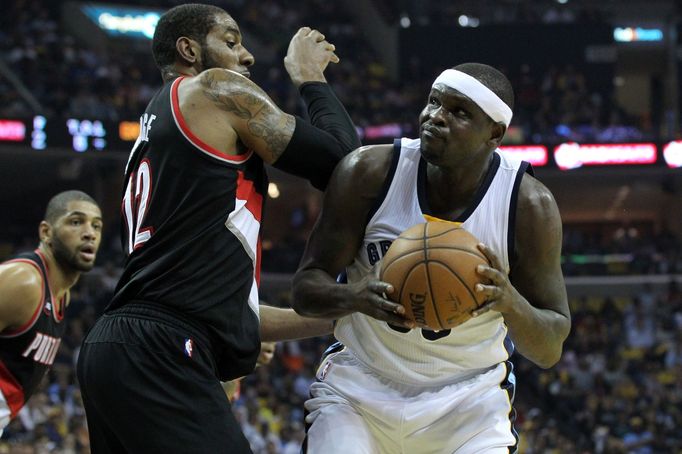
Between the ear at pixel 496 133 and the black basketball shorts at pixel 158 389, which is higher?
the ear at pixel 496 133

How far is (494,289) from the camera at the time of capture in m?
3.23

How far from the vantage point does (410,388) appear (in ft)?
12.7

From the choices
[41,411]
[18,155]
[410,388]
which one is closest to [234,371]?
[410,388]

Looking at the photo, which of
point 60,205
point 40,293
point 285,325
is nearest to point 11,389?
point 40,293

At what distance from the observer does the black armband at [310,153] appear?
12.1 feet

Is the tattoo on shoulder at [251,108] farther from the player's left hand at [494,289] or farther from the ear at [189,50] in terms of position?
the player's left hand at [494,289]

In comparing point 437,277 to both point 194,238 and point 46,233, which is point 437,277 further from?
point 46,233

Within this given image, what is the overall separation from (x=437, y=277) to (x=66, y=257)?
3.25 metres

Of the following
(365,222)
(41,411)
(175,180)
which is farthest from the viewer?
(41,411)

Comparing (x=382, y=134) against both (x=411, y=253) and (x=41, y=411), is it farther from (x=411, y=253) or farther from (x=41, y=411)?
(x=411, y=253)

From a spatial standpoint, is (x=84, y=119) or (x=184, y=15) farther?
(x=84, y=119)

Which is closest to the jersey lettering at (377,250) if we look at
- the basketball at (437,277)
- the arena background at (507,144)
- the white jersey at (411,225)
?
the white jersey at (411,225)

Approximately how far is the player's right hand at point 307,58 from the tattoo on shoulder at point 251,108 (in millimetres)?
480

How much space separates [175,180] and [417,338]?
3.52 feet
